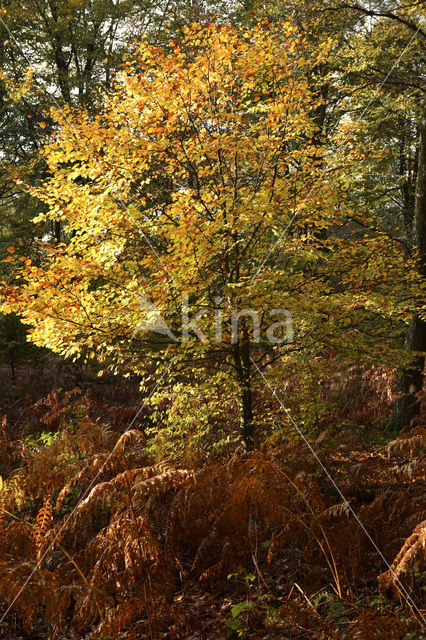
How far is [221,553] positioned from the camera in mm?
4445

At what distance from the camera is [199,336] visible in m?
5.86

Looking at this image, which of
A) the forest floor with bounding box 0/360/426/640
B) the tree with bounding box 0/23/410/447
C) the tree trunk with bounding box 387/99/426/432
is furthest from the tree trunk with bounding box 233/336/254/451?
the tree trunk with bounding box 387/99/426/432

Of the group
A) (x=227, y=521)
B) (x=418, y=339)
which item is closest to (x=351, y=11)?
(x=418, y=339)

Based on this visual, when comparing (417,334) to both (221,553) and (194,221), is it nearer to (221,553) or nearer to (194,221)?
(194,221)

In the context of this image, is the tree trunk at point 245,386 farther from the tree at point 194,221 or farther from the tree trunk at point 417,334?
the tree trunk at point 417,334

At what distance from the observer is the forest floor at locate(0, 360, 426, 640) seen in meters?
3.49

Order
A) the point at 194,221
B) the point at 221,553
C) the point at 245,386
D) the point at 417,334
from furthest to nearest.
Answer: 1. the point at 417,334
2. the point at 245,386
3. the point at 194,221
4. the point at 221,553

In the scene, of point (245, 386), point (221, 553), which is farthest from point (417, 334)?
point (221, 553)

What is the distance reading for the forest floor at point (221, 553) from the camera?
3.49 m

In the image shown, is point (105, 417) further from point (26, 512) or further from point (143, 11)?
point (143, 11)

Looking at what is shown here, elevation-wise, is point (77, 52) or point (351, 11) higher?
point (77, 52)

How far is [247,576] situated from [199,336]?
106 inches

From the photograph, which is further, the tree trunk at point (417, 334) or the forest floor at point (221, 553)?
the tree trunk at point (417, 334)

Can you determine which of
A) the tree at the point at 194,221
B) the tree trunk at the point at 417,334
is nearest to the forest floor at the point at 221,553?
the tree at the point at 194,221
